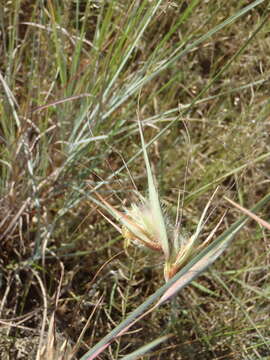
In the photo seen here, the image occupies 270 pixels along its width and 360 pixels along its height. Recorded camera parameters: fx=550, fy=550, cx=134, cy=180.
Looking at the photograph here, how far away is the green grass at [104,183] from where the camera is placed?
1073 mm

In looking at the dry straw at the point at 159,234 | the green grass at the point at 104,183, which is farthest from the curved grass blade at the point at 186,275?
the green grass at the point at 104,183

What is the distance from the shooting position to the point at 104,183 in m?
1.05

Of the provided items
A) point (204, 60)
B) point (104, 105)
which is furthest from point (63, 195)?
point (204, 60)

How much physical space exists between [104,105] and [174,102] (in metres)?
0.35

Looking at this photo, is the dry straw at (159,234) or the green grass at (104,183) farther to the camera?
the green grass at (104,183)

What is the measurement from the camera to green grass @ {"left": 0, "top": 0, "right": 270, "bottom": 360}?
1.07 metres

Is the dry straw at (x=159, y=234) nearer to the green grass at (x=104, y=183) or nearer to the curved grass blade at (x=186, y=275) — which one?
the curved grass blade at (x=186, y=275)

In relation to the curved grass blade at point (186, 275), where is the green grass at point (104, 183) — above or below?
below

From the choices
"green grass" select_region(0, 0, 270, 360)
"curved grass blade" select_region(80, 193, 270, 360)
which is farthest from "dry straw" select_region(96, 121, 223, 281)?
"green grass" select_region(0, 0, 270, 360)

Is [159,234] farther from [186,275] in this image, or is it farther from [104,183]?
[104,183]

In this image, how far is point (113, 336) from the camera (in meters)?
0.58

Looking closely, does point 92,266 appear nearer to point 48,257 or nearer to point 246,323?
point 48,257

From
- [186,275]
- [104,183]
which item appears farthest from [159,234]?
[104,183]

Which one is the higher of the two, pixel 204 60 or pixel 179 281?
pixel 179 281
